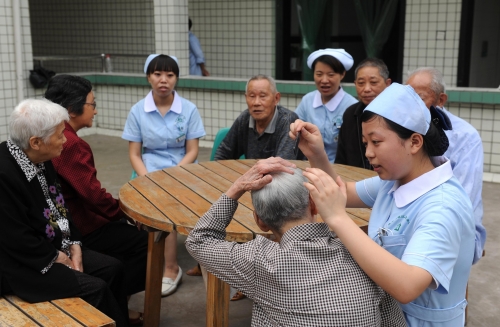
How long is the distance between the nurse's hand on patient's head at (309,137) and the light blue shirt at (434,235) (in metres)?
0.41

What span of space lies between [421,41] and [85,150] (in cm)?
575

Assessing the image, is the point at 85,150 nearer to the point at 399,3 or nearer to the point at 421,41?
the point at 421,41

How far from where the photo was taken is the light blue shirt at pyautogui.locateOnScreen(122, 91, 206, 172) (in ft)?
14.0

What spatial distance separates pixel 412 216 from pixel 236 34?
8.11m

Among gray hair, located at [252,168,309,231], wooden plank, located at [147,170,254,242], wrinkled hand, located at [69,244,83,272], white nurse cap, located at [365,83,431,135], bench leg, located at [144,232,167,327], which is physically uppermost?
white nurse cap, located at [365,83,431,135]

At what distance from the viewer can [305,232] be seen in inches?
66.6

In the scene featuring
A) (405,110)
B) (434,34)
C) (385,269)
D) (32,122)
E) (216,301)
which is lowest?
(216,301)

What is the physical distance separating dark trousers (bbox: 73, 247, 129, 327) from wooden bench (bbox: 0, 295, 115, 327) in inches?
4.1

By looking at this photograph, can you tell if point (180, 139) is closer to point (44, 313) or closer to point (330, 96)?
point (330, 96)

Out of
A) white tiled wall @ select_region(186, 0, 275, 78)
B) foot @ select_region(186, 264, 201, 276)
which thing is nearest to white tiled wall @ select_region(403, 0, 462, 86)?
white tiled wall @ select_region(186, 0, 275, 78)

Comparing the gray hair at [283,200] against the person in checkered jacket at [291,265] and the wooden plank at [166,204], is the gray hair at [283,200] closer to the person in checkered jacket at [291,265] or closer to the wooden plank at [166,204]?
the person in checkered jacket at [291,265]

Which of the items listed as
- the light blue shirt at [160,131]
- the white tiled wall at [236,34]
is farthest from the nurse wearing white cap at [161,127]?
the white tiled wall at [236,34]

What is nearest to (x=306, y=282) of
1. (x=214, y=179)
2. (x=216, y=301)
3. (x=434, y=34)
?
(x=216, y=301)

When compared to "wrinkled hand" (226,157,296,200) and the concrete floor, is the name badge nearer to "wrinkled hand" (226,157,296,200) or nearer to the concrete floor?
the concrete floor
